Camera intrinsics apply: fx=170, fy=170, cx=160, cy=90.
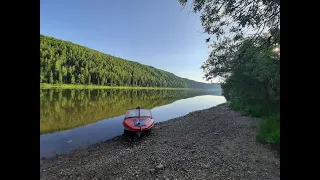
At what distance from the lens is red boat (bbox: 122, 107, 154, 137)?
1023cm

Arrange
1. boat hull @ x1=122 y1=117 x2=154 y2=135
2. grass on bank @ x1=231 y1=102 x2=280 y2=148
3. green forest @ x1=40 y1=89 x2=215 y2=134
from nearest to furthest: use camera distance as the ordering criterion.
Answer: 1. grass on bank @ x1=231 y1=102 x2=280 y2=148
2. boat hull @ x1=122 y1=117 x2=154 y2=135
3. green forest @ x1=40 y1=89 x2=215 y2=134

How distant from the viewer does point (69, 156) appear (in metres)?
8.40

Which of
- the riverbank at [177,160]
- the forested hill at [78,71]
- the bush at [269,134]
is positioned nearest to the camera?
the riverbank at [177,160]

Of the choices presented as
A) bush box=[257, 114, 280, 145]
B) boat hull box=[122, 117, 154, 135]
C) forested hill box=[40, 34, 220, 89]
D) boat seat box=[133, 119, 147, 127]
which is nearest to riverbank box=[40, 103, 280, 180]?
bush box=[257, 114, 280, 145]

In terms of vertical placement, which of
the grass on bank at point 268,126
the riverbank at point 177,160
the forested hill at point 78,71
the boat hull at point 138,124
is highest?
the forested hill at point 78,71

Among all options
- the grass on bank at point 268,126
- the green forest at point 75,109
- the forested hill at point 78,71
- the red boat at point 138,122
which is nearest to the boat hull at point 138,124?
the red boat at point 138,122

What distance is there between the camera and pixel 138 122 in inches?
421

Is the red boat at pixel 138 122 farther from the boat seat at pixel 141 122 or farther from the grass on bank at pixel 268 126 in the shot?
the grass on bank at pixel 268 126

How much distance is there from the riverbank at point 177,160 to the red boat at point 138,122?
30.7 inches

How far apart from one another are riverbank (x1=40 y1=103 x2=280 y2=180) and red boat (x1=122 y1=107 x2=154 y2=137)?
779mm

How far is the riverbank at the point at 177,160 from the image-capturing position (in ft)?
18.1

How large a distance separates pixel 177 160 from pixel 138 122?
4.66m

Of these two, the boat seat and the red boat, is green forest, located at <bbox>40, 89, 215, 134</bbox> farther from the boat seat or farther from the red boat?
the boat seat
